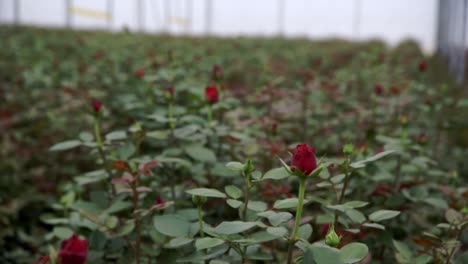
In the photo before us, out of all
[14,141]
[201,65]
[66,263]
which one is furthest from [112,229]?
[201,65]

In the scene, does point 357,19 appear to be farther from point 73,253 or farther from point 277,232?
point 73,253

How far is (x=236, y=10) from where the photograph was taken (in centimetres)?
1459

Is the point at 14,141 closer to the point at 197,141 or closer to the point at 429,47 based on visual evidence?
the point at 197,141

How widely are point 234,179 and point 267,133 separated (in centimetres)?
25

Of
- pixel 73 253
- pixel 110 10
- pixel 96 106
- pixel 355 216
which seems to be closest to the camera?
pixel 73 253

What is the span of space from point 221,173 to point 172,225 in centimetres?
21

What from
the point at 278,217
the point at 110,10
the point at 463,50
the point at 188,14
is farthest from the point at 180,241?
the point at 188,14

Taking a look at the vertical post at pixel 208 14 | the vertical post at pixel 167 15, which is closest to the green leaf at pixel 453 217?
the vertical post at pixel 167 15

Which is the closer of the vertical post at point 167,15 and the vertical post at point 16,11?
the vertical post at point 16,11

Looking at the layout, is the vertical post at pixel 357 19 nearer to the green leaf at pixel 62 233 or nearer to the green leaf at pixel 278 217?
the green leaf at pixel 62 233

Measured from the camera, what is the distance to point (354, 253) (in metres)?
0.67

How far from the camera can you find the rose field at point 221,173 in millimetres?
819

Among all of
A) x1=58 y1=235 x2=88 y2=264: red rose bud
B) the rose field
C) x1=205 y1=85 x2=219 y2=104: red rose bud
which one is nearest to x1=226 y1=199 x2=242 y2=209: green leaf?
the rose field

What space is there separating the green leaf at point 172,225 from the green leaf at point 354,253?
258 millimetres
